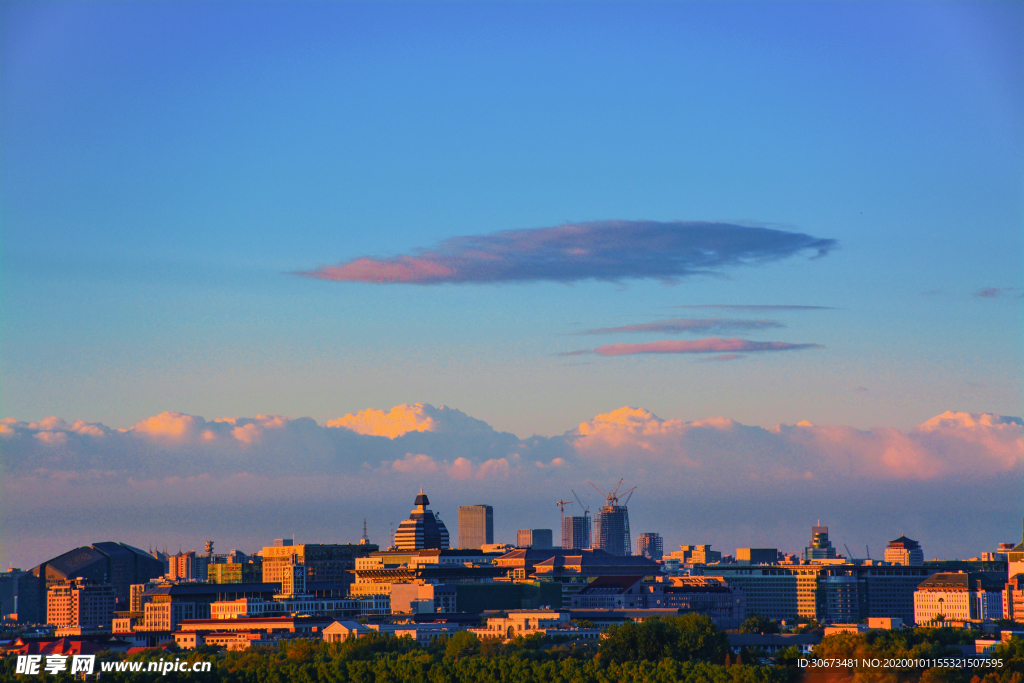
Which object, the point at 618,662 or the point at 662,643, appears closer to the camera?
the point at 618,662

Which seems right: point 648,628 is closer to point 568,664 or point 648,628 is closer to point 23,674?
point 568,664

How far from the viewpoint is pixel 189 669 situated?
17650cm

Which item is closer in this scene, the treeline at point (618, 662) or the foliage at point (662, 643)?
the treeline at point (618, 662)

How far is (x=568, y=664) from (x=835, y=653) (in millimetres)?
25209

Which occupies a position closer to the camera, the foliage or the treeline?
the treeline

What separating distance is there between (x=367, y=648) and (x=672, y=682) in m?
55.9

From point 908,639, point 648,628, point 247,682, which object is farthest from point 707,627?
point 247,682

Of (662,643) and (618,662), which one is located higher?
(662,643)

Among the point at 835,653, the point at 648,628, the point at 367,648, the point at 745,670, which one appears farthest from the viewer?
the point at 367,648

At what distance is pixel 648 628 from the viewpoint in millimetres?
185000

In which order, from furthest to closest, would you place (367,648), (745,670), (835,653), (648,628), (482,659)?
(367,648) → (648,628) → (482,659) → (835,653) → (745,670)

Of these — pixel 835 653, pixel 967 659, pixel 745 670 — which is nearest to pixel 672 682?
pixel 745 670

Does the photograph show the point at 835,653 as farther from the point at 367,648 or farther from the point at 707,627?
the point at 367,648

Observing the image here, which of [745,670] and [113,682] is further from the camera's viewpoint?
[113,682]
